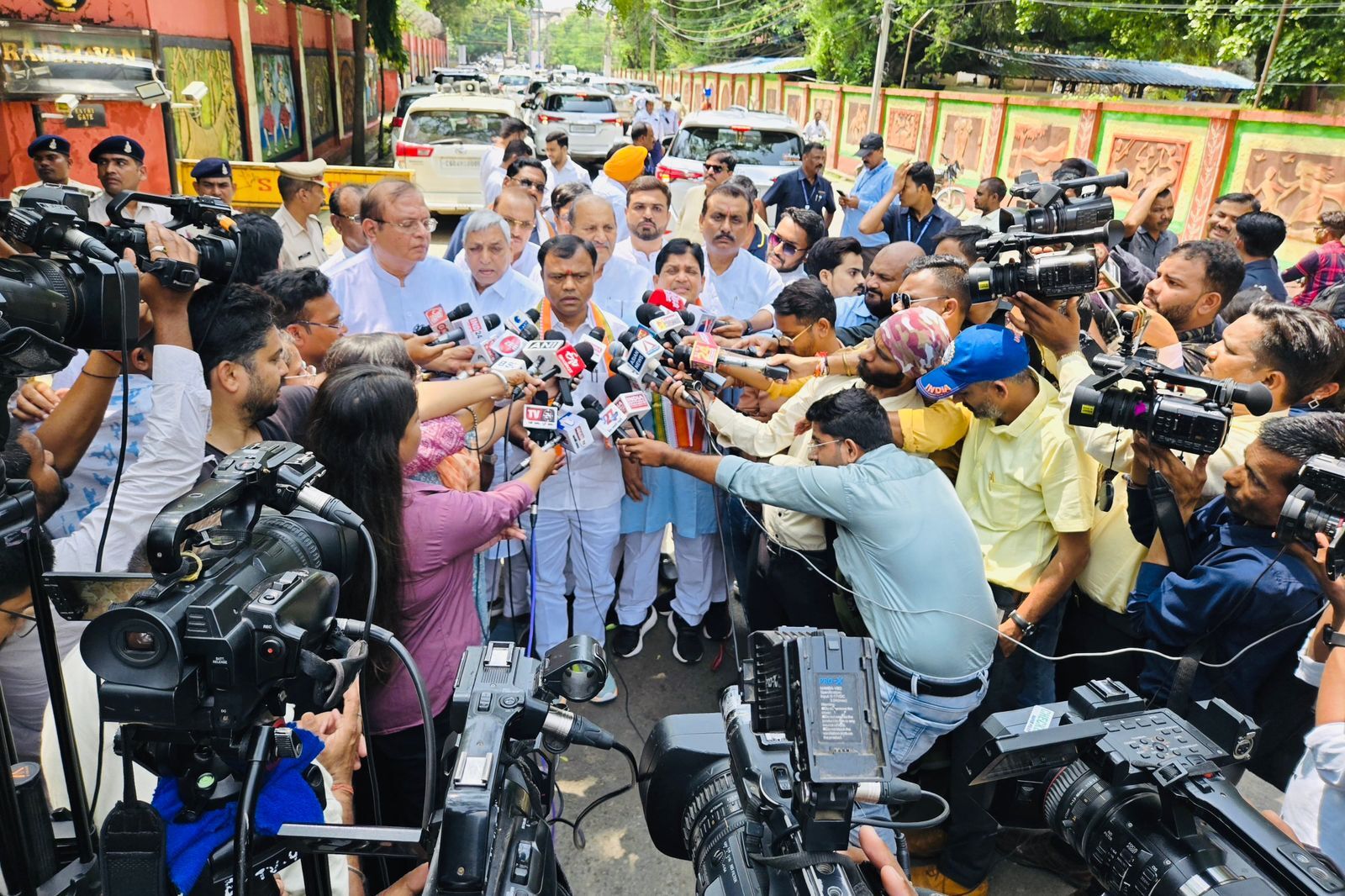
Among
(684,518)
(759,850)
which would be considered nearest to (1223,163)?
(684,518)

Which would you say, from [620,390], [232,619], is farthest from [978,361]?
[232,619]

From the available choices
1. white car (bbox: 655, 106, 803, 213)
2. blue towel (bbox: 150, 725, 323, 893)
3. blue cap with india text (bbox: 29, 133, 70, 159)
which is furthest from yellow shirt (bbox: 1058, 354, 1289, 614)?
white car (bbox: 655, 106, 803, 213)

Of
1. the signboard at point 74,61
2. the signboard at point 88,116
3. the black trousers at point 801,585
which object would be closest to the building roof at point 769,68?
the signboard at point 74,61

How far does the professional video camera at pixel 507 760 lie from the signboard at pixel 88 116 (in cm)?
852

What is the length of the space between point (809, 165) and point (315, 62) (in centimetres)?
1354

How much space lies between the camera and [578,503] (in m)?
3.66

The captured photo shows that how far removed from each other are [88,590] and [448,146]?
10.9 m

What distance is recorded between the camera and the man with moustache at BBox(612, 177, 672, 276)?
17.6ft

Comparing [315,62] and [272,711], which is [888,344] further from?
[315,62]

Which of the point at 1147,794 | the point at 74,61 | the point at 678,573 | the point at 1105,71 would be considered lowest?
the point at 678,573

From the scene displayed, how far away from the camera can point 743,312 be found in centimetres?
500

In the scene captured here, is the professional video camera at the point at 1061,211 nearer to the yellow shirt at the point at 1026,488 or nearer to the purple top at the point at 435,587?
the yellow shirt at the point at 1026,488

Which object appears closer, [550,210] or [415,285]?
[415,285]

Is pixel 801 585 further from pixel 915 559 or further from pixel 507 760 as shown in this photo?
pixel 507 760
